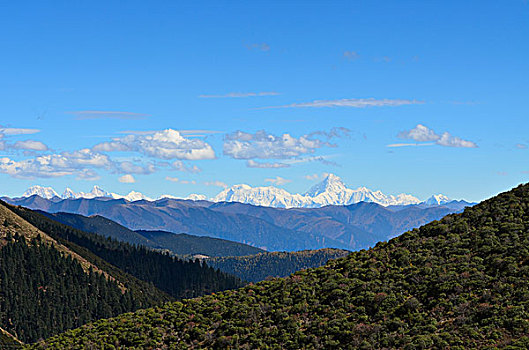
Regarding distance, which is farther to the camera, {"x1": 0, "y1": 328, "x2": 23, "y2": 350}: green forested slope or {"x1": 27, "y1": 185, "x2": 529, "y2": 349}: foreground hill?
{"x1": 0, "y1": 328, "x2": 23, "y2": 350}: green forested slope

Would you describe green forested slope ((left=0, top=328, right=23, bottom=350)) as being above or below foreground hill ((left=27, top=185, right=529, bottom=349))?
below

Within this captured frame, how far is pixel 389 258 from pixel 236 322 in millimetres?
25591

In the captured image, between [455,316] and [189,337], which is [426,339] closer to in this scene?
[455,316]

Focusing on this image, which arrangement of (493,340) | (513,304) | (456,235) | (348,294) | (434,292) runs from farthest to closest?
(456,235) < (348,294) < (434,292) < (513,304) < (493,340)

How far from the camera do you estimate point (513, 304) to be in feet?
195

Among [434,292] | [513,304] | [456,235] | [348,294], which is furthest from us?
[456,235]

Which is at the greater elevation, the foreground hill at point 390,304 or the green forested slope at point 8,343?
the foreground hill at point 390,304

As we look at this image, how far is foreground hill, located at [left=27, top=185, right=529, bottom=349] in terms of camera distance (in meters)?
60.0

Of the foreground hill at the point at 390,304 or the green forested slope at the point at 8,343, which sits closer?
the foreground hill at the point at 390,304

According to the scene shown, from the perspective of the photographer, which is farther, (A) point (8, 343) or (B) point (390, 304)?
(A) point (8, 343)

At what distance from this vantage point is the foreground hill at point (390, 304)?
6000 cm

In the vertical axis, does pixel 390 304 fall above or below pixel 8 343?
above

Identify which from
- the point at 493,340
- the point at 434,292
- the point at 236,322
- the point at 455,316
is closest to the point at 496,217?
the point at 434,292

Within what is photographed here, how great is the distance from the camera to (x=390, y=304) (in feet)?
226
